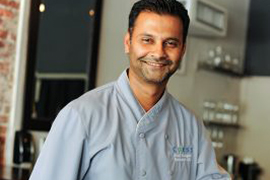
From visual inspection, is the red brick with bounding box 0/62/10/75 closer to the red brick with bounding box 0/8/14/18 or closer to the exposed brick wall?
the exposed brick wall

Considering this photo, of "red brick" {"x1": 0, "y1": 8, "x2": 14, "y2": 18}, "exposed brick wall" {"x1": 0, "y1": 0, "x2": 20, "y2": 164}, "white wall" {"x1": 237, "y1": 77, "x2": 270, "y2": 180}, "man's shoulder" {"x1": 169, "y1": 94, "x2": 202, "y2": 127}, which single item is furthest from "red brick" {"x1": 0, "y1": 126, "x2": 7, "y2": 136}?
"white wall" {"x1": 237, "y1": 77, "x2": 270, "y2": 180}

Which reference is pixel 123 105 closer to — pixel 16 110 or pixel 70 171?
pixel 70 171

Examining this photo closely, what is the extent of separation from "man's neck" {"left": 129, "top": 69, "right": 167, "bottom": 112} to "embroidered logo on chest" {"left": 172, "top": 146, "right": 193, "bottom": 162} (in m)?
0.14

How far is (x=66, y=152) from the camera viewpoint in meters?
1.25

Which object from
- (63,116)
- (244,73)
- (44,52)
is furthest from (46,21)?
(244,73)

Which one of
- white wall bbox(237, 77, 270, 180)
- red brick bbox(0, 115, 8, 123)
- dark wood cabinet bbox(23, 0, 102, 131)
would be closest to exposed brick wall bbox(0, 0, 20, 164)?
red brick bbox(0, 115, 8, 123)

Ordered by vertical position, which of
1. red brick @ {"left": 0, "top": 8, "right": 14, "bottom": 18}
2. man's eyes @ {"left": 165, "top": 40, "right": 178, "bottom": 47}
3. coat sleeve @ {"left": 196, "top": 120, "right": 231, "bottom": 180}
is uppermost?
red brick @ {"left": 0, "top": 8, "right": 14, "bottom": 18}

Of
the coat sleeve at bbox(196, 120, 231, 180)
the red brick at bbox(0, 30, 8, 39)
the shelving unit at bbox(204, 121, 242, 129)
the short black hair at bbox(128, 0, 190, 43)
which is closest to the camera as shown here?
the short black hair at bbox(128, 0, 190, 43)

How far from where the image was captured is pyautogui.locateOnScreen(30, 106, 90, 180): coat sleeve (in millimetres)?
1238

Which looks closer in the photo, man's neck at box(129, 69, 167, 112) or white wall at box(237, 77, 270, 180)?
man's neck at box(129, 69, 167, 112)

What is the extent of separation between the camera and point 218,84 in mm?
5105

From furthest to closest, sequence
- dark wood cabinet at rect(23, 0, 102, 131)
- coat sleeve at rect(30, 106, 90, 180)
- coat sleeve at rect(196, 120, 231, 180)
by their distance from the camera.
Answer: dark wood cabinet at rect(23, 0, 102, 131), coat sleeve at rect(196, 120, 231, 180), coat sleeve at rect(30, 106, 90, 180)

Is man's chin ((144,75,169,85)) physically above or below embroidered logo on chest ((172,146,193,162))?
above

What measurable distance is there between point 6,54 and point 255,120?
131 inches
